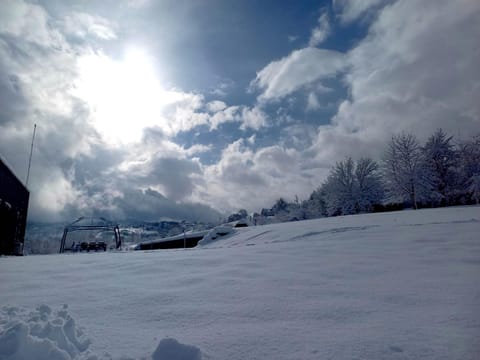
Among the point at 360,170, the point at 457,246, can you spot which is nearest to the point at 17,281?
the point at 457,246

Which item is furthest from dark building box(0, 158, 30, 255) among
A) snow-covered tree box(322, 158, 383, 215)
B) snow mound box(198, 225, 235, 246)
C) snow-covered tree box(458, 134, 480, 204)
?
snow-covered tree box(458, 134, 480, 204)

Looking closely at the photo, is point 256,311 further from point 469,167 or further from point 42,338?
point 469,167

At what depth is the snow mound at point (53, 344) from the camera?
1.98 meters

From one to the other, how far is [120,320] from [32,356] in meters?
0.81

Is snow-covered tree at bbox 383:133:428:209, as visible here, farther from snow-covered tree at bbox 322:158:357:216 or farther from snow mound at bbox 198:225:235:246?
snow mound at bbox 198:225:235:246

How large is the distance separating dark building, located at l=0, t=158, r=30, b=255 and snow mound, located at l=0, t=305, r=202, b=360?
2122 cm

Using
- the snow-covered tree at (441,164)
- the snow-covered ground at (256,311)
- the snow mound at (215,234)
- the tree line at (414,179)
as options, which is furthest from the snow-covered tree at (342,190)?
the snow-covered ground at (256,311)

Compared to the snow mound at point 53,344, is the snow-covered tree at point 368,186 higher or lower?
higher

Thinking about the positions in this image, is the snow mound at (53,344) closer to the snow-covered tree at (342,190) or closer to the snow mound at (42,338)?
the snow mound at (42,338)

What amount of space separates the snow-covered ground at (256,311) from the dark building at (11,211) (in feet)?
59.4

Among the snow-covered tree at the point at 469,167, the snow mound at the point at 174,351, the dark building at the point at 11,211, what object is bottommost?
the snow mound at the point at 174,351

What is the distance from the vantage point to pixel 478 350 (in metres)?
1.97

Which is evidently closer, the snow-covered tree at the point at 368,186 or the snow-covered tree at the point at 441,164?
the snow-covered tree at the point at 441,164

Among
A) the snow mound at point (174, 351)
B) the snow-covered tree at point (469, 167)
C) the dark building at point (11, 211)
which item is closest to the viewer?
the snow mound at point (174, 351)
